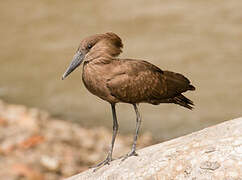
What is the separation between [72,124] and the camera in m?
8.44

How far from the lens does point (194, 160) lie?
3680mm

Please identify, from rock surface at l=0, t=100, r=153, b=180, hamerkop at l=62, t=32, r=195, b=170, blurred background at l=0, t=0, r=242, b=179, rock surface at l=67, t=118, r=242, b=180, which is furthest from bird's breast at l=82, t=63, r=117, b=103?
blurred background at l=0, t=0, r=242, b=179

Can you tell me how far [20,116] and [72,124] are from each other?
0.81m

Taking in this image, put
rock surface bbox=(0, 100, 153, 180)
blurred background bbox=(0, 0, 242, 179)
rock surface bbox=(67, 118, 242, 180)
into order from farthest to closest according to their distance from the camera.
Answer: blurred background bbox=(0, 0, 242, 179) < rock surface bbox=(0, 100, 153, 180) < rock surface bbox=(67, 118, 242, 180)

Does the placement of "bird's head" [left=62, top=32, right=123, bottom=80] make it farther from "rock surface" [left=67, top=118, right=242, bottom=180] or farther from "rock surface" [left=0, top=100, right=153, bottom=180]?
"rock surface" [left=0, top=100, right=153, bottom=180]

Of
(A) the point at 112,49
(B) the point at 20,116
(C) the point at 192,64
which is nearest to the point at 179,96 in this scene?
(A) the point at 112,49

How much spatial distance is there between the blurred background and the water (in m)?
0.01

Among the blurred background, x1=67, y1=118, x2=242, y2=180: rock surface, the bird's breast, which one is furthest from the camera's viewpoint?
the blurred background

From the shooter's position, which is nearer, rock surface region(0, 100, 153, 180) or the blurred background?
rock surface region(0, 100, 153, 180)

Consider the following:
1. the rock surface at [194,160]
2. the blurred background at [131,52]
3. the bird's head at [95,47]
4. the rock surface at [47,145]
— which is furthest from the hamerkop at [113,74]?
the blurred background at [131,52]

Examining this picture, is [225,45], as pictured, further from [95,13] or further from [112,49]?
[112,49]

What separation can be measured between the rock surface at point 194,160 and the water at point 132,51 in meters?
3.92

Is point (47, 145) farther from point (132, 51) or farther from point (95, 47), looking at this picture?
point (95, 47)

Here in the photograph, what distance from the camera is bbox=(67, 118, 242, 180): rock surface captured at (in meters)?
3.56
